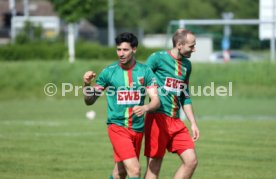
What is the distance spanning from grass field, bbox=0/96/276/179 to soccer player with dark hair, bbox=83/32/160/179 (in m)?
2.68

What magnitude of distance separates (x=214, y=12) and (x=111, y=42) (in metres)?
16.8

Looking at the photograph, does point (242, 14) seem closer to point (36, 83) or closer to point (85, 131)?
point (36, 83)

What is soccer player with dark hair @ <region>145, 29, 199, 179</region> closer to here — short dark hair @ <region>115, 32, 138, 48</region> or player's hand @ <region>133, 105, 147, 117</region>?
short dark hair @ <region>115, 32, 138, 48</region>

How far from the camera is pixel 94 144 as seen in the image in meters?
16.2

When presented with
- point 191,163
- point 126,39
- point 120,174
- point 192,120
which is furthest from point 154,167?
point 126,39

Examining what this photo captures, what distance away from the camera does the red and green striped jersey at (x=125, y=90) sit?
29.7ft

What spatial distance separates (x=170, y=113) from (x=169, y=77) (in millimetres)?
436

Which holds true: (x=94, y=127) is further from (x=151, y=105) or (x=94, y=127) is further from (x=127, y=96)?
(x=151, y=105)

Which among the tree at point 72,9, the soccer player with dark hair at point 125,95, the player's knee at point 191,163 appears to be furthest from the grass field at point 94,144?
the tree at point 72,9

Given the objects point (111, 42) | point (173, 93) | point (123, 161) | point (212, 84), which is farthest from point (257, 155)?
point (111, 42)

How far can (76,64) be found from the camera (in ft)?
106

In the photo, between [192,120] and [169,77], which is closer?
[169,77]

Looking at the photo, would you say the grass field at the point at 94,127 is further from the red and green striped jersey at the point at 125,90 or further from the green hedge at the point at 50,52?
the green hedge at the point at 50,52

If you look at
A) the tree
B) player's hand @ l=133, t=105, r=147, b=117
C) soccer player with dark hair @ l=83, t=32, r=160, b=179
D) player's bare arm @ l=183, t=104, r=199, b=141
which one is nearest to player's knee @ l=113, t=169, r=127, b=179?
soccer player with dark hair @ l=83, t=32, r=160, b=179
